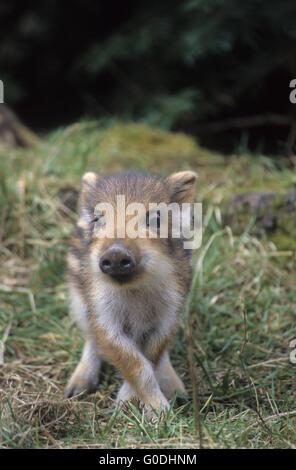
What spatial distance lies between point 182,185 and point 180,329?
135cm

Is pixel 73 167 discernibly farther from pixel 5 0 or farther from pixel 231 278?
pixel 5 0

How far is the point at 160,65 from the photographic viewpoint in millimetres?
9008

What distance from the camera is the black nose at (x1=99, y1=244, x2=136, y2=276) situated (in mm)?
3115

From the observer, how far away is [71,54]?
940cm

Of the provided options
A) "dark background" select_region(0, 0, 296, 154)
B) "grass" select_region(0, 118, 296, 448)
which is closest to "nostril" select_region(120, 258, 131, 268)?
"grass" select_region(0, 118, 296, 448)

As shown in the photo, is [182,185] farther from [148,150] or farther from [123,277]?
[148,150]

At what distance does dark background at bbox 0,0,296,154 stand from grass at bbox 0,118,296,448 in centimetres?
168

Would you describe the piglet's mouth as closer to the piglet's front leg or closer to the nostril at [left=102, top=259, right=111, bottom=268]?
the nostril at [left=102, top=259, right=111, bottom=268]

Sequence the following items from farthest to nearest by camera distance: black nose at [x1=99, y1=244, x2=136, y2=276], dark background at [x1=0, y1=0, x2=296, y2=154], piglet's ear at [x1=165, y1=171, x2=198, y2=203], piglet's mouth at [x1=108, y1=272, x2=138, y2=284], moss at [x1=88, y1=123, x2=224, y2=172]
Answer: dark background at [x1=0, y1=0, x2=296, y2=154] → moss at [x1=88, y1=123, x2=224, y2=172] → piglet's ear at [x1=165, y1=171, x2=198, y2=203] → piglet's mouth at [x1=108, y1=272, x2=138, y2=284] → black nose at [x1=99, y1=244, x2=136, y2=276]

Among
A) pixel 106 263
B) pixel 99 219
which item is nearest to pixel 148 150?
pixel 99 219

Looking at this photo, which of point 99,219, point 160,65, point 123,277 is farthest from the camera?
point 160,65

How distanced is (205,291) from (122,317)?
4.99ft
